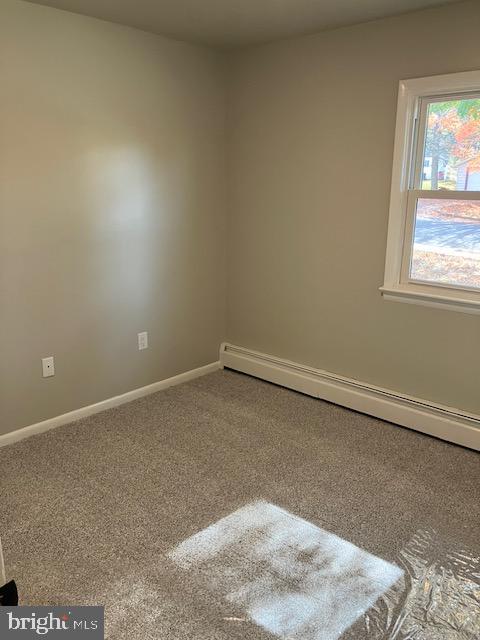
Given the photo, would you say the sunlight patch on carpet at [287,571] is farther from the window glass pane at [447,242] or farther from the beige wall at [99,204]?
the window glass pane at [447,242]

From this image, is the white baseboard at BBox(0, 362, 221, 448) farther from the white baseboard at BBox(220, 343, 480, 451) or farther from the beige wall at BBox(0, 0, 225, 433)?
the white baseboard at BBox(220, 343, 480, 451)

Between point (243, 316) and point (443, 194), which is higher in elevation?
point (443, 194)

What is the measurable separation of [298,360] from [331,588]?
73.9 inches

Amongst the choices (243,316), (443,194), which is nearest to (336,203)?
(443,194)

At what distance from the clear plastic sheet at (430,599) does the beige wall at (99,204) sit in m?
2.08

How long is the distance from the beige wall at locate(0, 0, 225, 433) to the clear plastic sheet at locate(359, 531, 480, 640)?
6.82 ft

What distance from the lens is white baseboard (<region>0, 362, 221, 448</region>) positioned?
3.02 m

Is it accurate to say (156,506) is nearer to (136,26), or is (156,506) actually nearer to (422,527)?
(422,527)

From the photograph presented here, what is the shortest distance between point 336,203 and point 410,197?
0.46m

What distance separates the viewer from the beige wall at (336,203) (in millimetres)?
2898

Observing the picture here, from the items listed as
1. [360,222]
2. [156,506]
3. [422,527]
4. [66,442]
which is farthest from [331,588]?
[360,222]

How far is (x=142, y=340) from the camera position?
11.7ft

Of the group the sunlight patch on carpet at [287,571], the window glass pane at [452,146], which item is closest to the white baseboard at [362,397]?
the sunlight patch on carpet at [287,571]

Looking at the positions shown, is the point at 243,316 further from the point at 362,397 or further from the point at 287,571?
the point at 287,571
